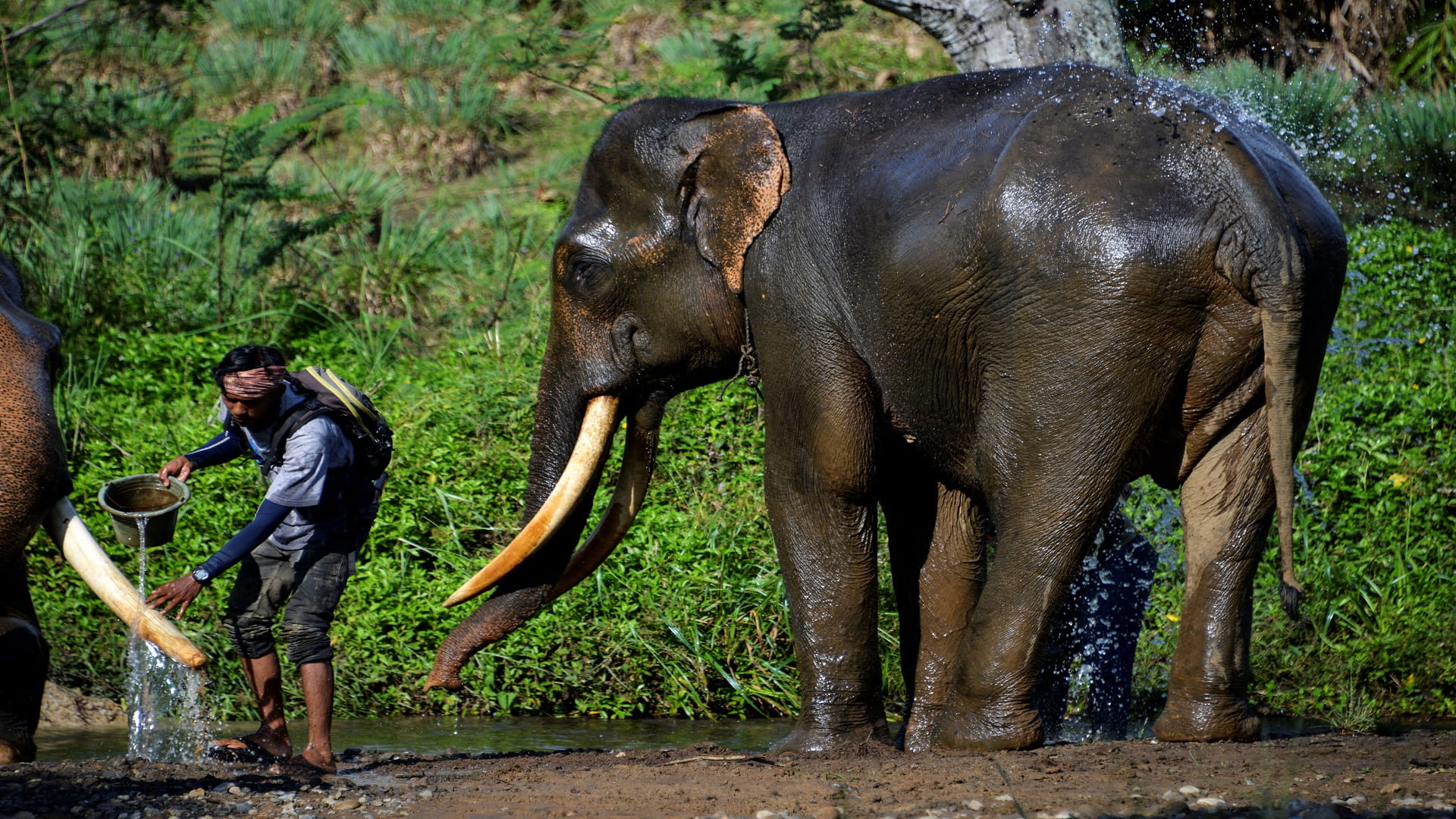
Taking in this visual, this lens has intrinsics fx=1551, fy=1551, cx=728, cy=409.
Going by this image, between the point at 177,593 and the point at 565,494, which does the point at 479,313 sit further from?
the point at 177,593

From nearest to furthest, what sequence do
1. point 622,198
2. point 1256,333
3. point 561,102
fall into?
point 1256,333
point 622,198
point 561,102

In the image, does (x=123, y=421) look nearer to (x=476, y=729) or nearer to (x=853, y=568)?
(x=476, y=729)

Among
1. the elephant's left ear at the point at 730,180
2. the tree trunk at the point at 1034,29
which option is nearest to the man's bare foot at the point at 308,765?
the elephant's left ear at the point at 730,180

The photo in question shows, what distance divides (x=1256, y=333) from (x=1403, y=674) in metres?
2.95

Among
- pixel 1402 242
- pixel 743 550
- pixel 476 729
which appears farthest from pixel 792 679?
pixel 1402 242

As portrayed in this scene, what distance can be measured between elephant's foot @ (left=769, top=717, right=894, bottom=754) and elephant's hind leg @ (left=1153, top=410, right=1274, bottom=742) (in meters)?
0.99

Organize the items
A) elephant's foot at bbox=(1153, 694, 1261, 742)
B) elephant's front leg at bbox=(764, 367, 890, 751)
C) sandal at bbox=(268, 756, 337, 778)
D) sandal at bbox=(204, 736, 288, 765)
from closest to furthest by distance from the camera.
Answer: elephant's foot at bbox=(1153, 694, 1261, 742), sandal at bbox=(268, 756, 337, 778), elephant's front leg at bbox=(764, 367, 890, 751), sandal at bbox=(204, 736, 288, 765)

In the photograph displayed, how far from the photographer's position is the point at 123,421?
8492 mm

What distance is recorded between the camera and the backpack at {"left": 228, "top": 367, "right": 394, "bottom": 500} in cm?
523

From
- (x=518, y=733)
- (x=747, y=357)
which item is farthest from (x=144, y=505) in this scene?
(x=747, y=357)

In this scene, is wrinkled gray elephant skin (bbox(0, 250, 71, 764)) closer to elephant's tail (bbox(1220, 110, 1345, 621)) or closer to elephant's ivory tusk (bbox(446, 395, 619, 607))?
elephant's ivory tusk (bbox(446, 395, 619, 607))

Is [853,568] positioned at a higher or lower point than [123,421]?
higher

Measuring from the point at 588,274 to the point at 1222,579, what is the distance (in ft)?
7.93

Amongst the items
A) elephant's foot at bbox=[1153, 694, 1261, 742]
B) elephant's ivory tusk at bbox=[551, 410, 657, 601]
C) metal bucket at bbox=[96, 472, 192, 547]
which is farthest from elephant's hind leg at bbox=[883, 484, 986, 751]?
metal bucket at bbox=[96, 472, 192, 547]
